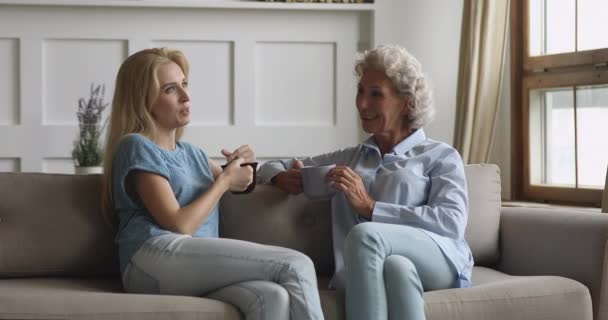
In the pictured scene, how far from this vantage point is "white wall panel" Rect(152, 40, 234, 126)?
471 centimetres

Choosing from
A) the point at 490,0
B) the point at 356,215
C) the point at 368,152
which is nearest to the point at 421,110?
the point at 368,152

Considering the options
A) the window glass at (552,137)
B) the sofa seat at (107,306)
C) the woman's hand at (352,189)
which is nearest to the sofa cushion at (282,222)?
the woman's hand at (352,189)

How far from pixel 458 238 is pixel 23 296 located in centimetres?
114

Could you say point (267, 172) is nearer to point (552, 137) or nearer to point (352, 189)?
point (352, 189)

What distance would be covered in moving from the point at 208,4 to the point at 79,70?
0.71 m

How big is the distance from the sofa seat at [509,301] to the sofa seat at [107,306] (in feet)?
1.07

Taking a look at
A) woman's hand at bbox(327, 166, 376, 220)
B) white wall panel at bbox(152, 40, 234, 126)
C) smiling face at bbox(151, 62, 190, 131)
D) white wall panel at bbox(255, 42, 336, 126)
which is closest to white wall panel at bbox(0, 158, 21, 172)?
white wall panel at bbox(152, 40, 234, 126)

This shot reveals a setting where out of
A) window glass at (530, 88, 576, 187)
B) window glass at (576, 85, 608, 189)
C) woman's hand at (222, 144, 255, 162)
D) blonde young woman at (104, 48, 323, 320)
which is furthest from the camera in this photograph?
window glass at (530, 88, 576, 187)

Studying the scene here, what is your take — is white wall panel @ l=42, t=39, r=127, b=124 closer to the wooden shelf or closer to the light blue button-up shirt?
the wooden shelf

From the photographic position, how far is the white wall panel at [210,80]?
4.71m

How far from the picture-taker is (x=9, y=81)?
461 centimetres

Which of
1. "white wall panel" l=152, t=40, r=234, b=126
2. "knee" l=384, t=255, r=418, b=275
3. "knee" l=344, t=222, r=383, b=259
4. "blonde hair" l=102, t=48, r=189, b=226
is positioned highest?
"white wall panel" l=152, t=40, r=234, b=126


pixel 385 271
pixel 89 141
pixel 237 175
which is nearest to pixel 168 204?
pixel 237 175

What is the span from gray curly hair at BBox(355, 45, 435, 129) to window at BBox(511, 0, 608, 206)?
1.42 m
